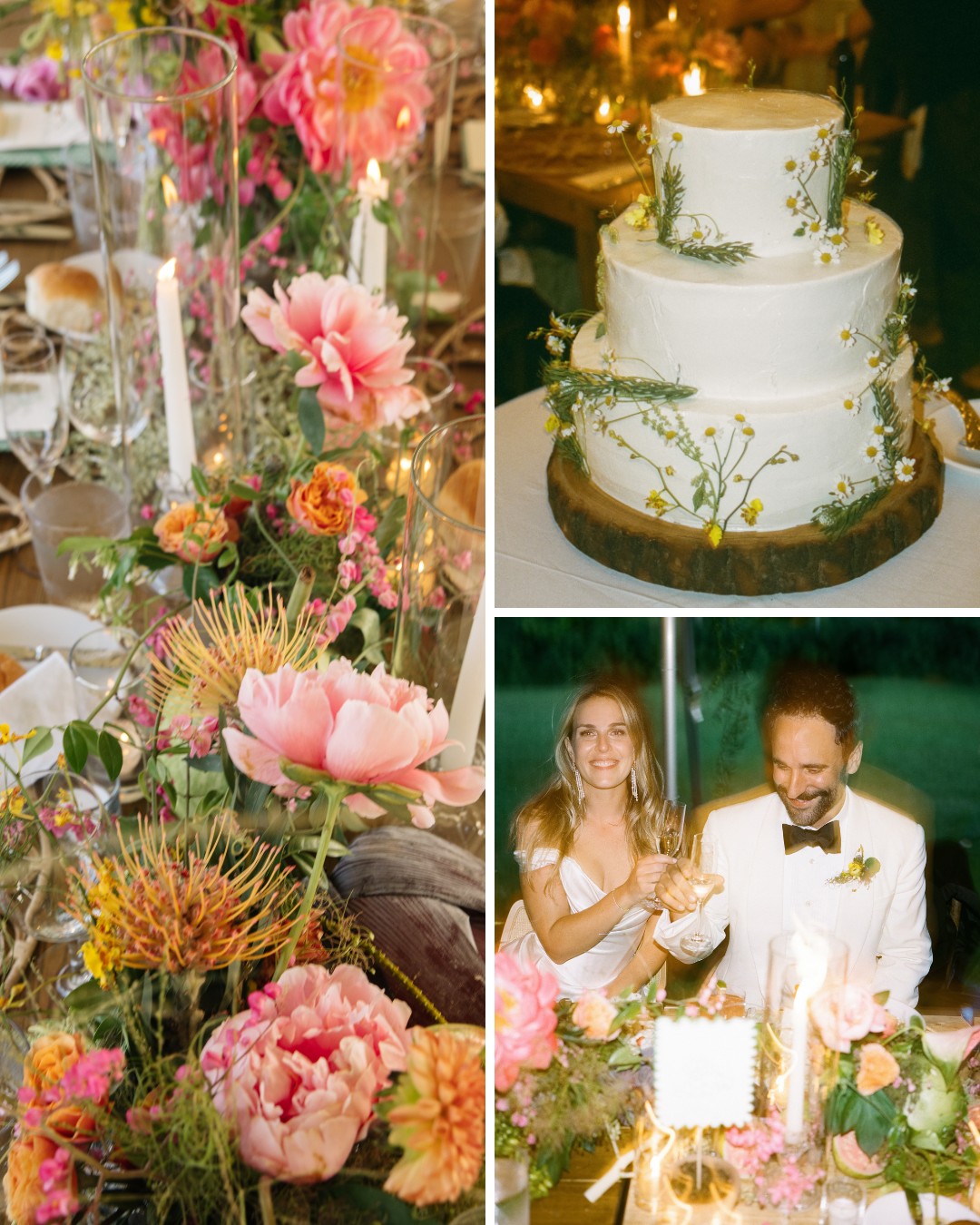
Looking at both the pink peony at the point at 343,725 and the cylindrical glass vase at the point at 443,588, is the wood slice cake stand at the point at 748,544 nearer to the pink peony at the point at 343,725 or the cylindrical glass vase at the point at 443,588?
the cylindrical glass vase at the point at 443,588

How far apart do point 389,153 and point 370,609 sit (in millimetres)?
579

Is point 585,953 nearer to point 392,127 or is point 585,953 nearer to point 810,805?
point 810,805

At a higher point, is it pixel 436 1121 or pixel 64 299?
pixel 64 299

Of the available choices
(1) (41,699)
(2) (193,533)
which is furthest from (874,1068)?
(1) (41,699)

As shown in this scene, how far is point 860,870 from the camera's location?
722 mm

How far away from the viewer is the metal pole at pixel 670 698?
0.72 metres

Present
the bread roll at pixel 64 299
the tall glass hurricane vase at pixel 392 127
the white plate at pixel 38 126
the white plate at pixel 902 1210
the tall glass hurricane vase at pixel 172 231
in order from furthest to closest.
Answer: the white plate at pixel 38 126
the bread roll at pixel 64 299
the tall glass hurricane vase at pixel 392 127
the tall glass hurricane vase at pixel 172 231
the white plate at pixel 902 1210

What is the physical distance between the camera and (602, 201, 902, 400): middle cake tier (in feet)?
2.86

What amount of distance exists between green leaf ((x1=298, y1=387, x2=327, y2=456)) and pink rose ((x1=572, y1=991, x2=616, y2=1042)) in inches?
17.0

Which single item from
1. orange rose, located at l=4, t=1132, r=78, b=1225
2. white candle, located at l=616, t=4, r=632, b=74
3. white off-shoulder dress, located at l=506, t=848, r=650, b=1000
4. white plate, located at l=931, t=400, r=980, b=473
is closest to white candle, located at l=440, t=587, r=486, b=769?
white off-shoulder dress, located at l=506, t=848, r=650, b=1000

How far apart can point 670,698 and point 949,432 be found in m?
0.55

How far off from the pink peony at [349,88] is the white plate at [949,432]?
21.6 inches

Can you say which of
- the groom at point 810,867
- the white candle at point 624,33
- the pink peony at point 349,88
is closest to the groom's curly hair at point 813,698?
the groom at point 810,867

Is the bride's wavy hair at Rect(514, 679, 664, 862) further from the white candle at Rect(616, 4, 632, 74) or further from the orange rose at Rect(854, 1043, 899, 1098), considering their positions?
the white candle at Rect(616, 4, 632, 74)
